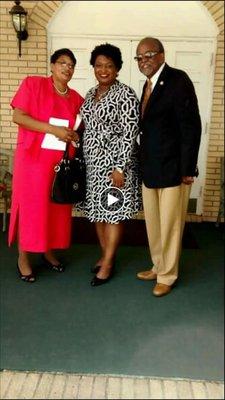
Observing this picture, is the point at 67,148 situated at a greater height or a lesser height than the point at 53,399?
greater

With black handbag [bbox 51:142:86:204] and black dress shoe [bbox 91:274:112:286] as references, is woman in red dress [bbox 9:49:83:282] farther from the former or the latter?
black dress shoe [bbox 91:274:112:286]

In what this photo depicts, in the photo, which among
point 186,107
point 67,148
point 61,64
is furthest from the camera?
point 67,148

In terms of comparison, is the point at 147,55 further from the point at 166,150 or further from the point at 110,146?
the point at 110,146

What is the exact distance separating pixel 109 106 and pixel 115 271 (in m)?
1.30

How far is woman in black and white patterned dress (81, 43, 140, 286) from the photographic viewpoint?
2248 mm

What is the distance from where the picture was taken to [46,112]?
2.40m

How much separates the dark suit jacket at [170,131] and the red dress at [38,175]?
61cm

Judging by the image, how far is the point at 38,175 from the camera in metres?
2.54

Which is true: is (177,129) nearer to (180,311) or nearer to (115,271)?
(180,311)

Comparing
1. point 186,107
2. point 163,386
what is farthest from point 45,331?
point 186,107
